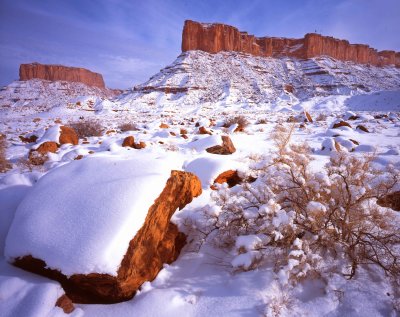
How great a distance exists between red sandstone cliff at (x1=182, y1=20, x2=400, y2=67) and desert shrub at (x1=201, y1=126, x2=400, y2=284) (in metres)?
80.6

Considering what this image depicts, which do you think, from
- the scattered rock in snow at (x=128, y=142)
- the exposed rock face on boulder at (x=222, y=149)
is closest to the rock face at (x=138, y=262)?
the exposed rock face on boulder at (x=222, y=149)

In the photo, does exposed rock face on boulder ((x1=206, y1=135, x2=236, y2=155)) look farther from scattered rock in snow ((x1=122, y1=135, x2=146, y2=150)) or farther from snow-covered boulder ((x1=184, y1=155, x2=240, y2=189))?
scattered rock in snow ((x1=122, y1=135, x2=146, y2=150))

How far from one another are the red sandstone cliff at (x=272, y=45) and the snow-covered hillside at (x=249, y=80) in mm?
5776

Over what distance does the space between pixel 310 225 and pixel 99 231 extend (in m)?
2.09

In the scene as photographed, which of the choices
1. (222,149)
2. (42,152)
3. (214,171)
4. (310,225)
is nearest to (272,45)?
(222,149)

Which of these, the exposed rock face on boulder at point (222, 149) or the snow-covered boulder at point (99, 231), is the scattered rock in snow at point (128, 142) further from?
the snow-covered boulder at point (99, 231)

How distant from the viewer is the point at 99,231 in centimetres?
207

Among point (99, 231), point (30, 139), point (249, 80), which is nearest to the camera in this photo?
point (99, 231)

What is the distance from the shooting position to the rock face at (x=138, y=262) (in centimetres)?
200

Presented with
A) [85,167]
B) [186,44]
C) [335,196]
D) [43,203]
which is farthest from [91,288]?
[186,44]

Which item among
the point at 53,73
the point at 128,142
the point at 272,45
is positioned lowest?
the point at 128,142

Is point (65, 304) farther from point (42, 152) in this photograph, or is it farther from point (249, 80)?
point (249, 80)

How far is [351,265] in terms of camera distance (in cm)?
214

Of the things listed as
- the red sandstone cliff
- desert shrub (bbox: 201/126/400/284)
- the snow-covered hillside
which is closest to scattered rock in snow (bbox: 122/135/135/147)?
desert shrub (bbox: 201/126/400/284)
